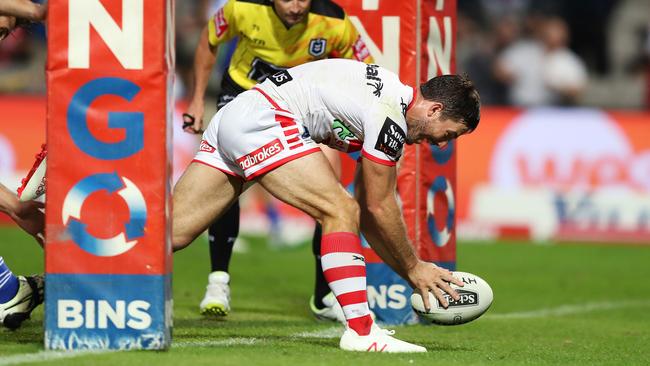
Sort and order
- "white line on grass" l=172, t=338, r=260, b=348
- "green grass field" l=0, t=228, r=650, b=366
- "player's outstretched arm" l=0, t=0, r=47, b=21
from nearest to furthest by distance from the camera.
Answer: "player's outstretched arm" l=0, t=0, r=47, b=21
"green grass field" l=0, t=228, r=650, b=366
"white line on grass" l=172, t=338, r=260, b=348

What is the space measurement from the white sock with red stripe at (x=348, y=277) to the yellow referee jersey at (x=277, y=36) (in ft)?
6.46

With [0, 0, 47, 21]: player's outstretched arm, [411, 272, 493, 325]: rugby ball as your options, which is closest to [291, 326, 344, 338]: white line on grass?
[411, 272, 493, 325]: rugby ball

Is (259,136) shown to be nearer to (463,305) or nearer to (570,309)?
(463,305)

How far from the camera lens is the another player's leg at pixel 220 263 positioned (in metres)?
8.44

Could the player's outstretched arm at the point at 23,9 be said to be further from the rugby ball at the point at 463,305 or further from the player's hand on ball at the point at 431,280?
the rugby ball at the point at 463,305

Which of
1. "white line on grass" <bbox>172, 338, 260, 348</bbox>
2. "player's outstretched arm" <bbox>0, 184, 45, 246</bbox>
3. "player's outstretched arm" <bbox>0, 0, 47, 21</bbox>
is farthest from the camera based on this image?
"player's outstretched arm" <bbox>0, 184, 45, 246</bbox>

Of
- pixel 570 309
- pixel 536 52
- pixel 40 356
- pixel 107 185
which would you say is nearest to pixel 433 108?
pixel 107 185

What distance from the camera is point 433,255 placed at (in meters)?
8.52

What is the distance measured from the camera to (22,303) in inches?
289

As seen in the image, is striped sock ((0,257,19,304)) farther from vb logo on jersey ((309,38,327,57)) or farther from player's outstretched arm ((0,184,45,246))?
A: vb logo on jersey ((309,38,327,57))

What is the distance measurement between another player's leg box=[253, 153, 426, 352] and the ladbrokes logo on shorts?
93 millimetres

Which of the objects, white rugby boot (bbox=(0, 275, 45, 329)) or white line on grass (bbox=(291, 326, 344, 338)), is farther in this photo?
white line on grass (bbox=(291, 326, 344, 338))

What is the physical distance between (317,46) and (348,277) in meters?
2.26

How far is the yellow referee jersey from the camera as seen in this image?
27.4ft
